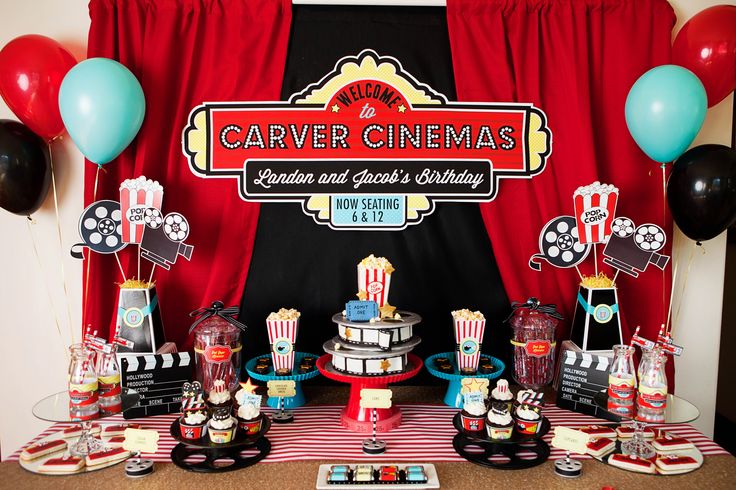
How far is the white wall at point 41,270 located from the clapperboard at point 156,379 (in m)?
0.68

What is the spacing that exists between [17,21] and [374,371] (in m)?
2.47

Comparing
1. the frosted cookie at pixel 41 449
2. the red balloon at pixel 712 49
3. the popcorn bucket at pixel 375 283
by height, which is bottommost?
the frosted cookie at pixel 41 449

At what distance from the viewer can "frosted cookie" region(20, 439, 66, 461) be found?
2039 millimetres

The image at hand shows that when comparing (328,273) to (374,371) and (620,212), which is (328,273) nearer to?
(374,371)

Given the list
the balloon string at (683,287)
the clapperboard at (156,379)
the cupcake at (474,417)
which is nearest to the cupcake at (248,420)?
the clapperboard at (156,379)

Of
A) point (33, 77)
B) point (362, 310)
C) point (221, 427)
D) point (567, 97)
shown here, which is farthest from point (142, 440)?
point (567, 97)

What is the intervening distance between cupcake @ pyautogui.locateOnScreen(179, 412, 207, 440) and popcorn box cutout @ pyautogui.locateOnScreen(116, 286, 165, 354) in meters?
0.64

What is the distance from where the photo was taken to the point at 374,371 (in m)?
2.30

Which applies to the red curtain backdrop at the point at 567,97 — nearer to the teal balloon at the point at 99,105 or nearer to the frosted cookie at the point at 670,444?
the frosted cookie at the point at 670,444

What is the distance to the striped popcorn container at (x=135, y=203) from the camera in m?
2.54

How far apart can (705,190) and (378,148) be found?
4.98ft

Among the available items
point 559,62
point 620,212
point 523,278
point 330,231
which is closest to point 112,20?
point 330,231

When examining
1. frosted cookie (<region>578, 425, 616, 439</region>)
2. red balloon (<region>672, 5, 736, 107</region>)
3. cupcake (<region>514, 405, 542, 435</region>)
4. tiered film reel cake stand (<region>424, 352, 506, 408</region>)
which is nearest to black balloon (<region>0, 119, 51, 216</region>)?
tiered film reel cake stand (<region>424, 352, 506, 408</region>)

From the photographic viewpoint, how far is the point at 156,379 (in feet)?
7.91
